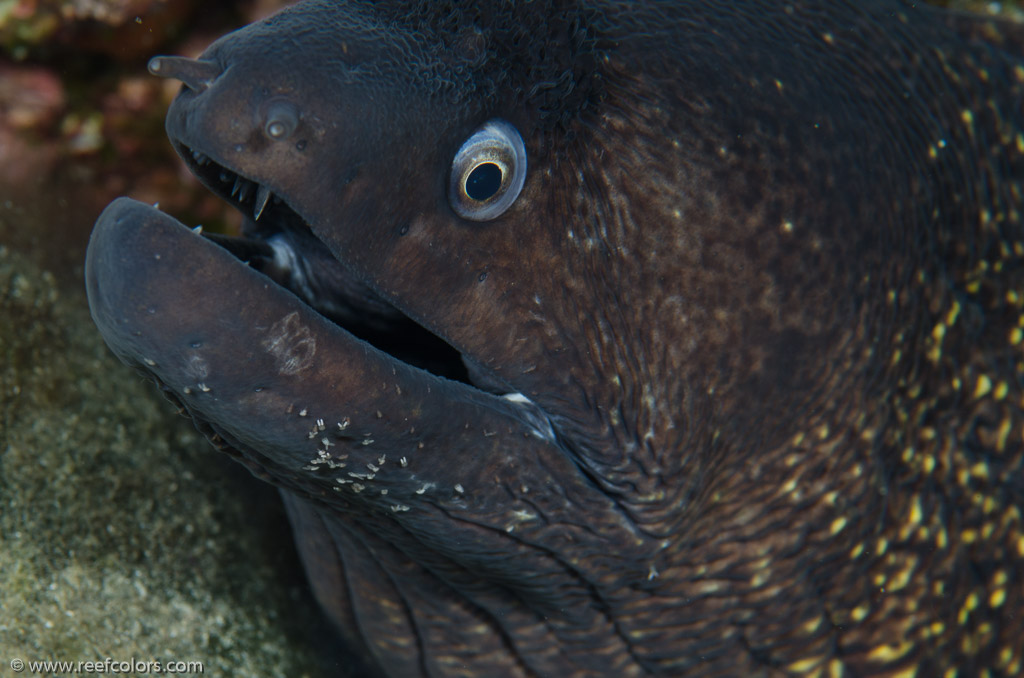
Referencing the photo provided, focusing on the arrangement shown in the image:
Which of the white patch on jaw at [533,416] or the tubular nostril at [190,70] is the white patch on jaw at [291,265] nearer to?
the tubular nostril at [190,70]

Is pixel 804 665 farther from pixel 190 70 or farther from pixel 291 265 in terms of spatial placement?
pixel 190 70

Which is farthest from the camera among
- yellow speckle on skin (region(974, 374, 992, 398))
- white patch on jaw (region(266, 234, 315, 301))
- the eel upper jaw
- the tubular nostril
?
yellow speckle on skin (region(974, 374, 992, 398))

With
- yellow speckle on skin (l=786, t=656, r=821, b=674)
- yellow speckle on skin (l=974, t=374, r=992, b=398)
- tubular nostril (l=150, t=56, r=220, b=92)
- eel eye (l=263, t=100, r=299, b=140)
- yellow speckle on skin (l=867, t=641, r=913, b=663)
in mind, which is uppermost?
eel eye (l=263, t=100, r=299, b=140)

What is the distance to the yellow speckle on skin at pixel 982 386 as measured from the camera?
8.52 ft

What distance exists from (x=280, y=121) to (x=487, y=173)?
464 mm

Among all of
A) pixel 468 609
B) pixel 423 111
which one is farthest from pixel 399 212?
pixel 468 609

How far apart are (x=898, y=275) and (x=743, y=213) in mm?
615

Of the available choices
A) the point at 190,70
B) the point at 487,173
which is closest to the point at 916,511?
the point at 487,173

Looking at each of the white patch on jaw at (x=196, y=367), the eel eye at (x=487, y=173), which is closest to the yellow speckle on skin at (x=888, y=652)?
the eel eye at (x=487, y=173)

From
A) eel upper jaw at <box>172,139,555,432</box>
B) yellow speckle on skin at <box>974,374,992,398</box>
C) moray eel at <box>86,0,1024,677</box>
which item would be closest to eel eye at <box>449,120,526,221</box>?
moray eel at <box>86,0,1024,677</box>

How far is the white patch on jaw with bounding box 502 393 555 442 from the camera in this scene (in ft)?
6.63

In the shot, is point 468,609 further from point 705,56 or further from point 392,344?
point 705,56

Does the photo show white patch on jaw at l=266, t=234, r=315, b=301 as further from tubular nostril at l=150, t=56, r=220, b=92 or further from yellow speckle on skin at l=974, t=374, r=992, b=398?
yellow speckle on skin at l=974, t=374, r=992, b=398

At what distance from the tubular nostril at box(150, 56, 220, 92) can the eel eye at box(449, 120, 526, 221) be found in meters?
0.55
